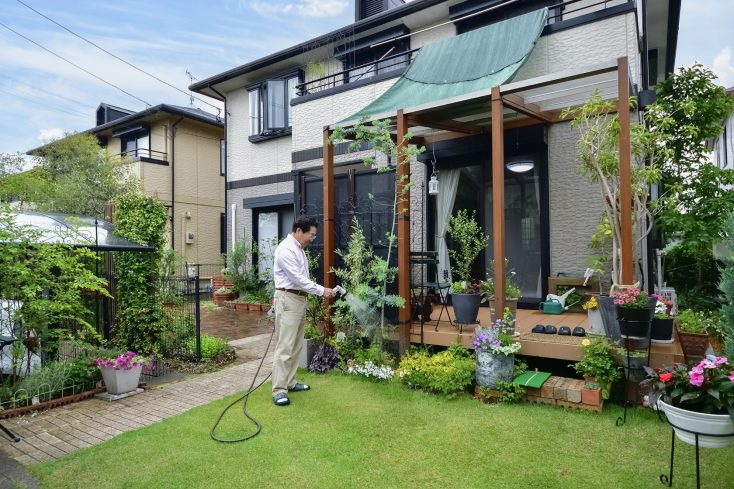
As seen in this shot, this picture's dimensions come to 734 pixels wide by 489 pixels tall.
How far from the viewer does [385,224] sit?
652 centimetres

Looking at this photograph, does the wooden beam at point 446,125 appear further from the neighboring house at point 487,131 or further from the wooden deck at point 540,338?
the wooden deck at point 540,338

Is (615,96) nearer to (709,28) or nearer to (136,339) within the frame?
(136,339)

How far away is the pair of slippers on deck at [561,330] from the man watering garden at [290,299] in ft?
7.88

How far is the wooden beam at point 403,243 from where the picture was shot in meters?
5.27

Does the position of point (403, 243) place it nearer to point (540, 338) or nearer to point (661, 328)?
point (540, 338)

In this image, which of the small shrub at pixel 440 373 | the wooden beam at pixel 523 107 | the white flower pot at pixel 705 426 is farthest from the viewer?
the wooden beam at pixel 523 107

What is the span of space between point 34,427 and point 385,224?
465 centimetres

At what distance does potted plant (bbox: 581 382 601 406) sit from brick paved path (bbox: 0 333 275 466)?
3693mm

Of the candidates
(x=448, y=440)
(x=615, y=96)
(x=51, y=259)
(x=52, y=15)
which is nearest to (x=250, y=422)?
(x=448, y=440)

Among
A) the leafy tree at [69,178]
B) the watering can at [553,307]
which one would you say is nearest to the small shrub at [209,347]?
the watering can at [553,307]

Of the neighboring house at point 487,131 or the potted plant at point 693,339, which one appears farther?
Result: the neighboring house at point 487,131

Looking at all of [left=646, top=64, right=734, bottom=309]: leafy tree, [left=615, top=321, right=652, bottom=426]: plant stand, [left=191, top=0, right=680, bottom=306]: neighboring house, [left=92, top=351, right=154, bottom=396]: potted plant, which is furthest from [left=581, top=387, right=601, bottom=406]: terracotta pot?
[left=92, top=351, right=154, bottom=396]: potted plant

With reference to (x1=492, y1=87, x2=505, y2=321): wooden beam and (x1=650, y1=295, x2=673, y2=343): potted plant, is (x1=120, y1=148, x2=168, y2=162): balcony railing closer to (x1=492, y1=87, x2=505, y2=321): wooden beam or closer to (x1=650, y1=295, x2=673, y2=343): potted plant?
(x1=492, y1=87, x2=505, y2=321): wooden beam

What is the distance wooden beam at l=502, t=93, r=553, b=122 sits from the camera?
5141 millimetres
